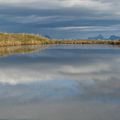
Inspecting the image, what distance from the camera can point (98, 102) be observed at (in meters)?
10.4

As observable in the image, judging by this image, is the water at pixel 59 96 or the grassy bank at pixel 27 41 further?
the grassy bank at pixel 27 41

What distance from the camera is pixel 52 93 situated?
11914 mm

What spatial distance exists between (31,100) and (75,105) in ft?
4.30

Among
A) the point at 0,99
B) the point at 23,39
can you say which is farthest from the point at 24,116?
the point at 23,39

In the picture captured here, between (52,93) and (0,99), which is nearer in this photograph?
(0,99)

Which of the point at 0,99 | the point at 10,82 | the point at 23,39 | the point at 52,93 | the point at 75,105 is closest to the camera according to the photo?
the point at 75,105

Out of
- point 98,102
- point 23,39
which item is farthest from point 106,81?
point 23,39

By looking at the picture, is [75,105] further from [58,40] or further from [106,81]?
[58,40]

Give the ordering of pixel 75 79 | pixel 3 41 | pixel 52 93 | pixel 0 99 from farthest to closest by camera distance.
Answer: pixel 3 41, pixel 75 79, pixel 52 93, pixel 0 99

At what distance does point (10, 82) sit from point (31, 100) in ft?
12.3

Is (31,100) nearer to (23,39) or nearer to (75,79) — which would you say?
(75,79)

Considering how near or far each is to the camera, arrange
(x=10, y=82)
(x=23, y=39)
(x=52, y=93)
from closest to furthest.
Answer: (x=52, y=93) → (x=10, y=82) → (x=23, y=39)

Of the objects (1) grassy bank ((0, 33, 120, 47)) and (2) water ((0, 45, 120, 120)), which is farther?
(1) grassy bank ((0, 33, 120, 47))

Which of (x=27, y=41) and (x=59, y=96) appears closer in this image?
(x=59, y=96)
